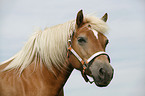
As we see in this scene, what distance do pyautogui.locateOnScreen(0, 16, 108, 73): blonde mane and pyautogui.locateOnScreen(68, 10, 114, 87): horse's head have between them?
180 mm

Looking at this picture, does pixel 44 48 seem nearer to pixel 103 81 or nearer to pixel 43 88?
pixel 43 88

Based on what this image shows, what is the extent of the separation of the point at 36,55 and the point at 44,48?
28 cm

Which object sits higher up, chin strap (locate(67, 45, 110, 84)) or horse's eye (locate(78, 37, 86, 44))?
horse's eye (locate(78, 37, 86, 44))

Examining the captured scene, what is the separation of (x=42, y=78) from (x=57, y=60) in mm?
576

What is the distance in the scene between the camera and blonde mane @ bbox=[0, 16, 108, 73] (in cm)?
461

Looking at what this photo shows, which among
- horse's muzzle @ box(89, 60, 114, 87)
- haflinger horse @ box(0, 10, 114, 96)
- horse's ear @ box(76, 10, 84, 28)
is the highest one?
horse's ear @ box(76, 10, 84, 28)

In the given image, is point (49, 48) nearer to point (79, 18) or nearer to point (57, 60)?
point (57, 60)

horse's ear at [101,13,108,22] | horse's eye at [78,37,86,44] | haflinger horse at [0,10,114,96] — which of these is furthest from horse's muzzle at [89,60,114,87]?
horse's ear at [101,13,108,22]

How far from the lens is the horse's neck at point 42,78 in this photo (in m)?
4.33

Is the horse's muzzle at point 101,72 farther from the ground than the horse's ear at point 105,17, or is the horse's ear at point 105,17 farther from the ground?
the horse's ear at point 105,17

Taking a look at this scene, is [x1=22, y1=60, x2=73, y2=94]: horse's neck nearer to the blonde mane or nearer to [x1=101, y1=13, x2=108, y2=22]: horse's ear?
the blonde mane

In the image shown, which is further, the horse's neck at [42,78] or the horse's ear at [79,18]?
the horse's ear at [79,18]

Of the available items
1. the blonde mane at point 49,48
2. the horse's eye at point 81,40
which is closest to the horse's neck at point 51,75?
the blonde mane at point 49,48

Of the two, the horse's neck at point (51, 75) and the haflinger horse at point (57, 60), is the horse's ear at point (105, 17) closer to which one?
the haflinger horse at point (57, 60)
